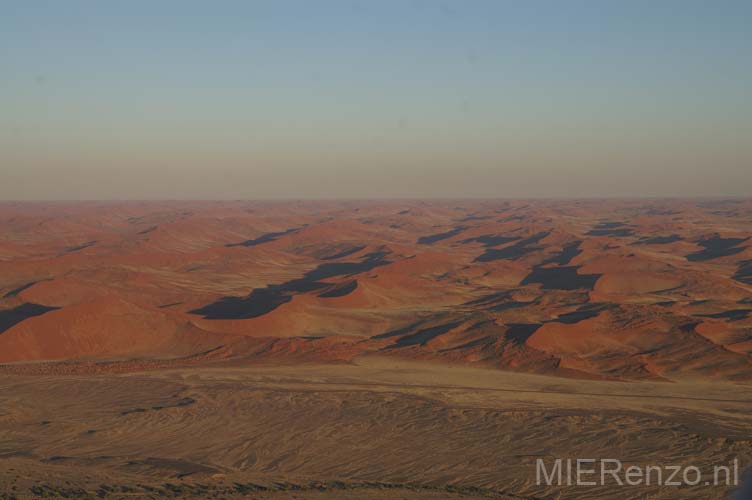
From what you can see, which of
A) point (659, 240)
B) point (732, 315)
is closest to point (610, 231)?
point (659, 240)

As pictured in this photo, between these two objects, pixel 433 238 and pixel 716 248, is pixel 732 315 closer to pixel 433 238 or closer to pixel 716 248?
pixel 716 248

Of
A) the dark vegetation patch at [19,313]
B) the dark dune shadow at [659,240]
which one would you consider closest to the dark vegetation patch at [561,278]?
the dark vegetation patch at [19,313]

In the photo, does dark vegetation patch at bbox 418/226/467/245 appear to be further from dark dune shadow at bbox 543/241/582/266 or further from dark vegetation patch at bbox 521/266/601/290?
dark vegetation patch at bbox 521/266/601/290

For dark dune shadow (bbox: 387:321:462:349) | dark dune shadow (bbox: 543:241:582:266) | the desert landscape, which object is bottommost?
dark dune shadow (bbox: 387:321:462:349)

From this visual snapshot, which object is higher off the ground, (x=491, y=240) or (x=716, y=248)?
(x=716, y=248)

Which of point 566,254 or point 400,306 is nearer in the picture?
point 400,306

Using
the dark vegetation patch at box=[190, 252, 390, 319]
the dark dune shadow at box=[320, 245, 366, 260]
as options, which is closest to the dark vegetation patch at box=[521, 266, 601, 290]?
the dark vegetation patch at box=[190, 252, 390, 319]
